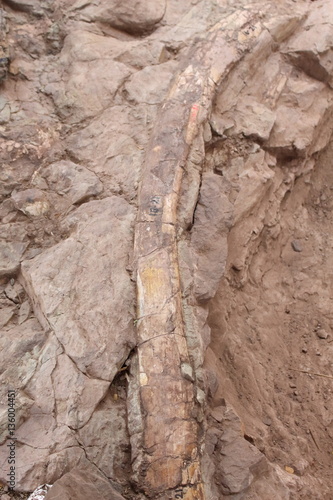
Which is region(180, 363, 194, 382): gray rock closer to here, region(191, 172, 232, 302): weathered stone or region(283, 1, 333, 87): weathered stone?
A: region(191, 172, 232, 302): weathered stone

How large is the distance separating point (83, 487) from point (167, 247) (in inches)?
51.6

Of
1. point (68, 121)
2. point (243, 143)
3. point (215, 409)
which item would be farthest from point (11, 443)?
point (243, 143)

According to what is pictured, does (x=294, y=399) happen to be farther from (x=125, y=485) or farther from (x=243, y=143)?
(x=243, y=143)

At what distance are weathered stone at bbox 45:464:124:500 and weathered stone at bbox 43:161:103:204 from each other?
1.58m

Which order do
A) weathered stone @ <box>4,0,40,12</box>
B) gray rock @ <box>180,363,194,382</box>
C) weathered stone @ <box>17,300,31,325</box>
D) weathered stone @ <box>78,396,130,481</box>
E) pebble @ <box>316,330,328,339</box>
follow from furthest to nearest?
weathered stone @ <box>4,0,40,12</box> → pebble @ <box>316,330,328,339</box> → weathered stone @ <box>17,300,31,325</box> → gray rock @ <box>180,363,194,382</box> → weathered stone @ <box>78,396,130,481</box>

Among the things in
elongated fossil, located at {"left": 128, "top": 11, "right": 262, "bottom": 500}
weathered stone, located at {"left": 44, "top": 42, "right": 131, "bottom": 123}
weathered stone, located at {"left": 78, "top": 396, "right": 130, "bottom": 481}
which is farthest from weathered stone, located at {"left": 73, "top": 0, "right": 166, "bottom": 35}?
weathered stone, located at {"left": 78, "top": 396, "right": 130, "bottom": 481}

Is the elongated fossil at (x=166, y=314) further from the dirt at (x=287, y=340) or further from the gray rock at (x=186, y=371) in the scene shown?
the dirt at (x=287, y=340)

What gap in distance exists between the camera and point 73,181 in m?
3.16

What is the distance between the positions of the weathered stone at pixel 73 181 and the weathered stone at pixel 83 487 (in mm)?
1582

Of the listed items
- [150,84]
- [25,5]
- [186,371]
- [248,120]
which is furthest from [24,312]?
[25,5]

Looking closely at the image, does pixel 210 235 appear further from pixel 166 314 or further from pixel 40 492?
pixel 40 492

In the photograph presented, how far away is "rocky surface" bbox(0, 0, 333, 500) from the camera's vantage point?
2.40m

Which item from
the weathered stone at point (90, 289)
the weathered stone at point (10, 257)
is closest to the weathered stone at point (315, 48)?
the weathered stone at point (90, 289)

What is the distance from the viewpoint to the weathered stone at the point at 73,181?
311cm
